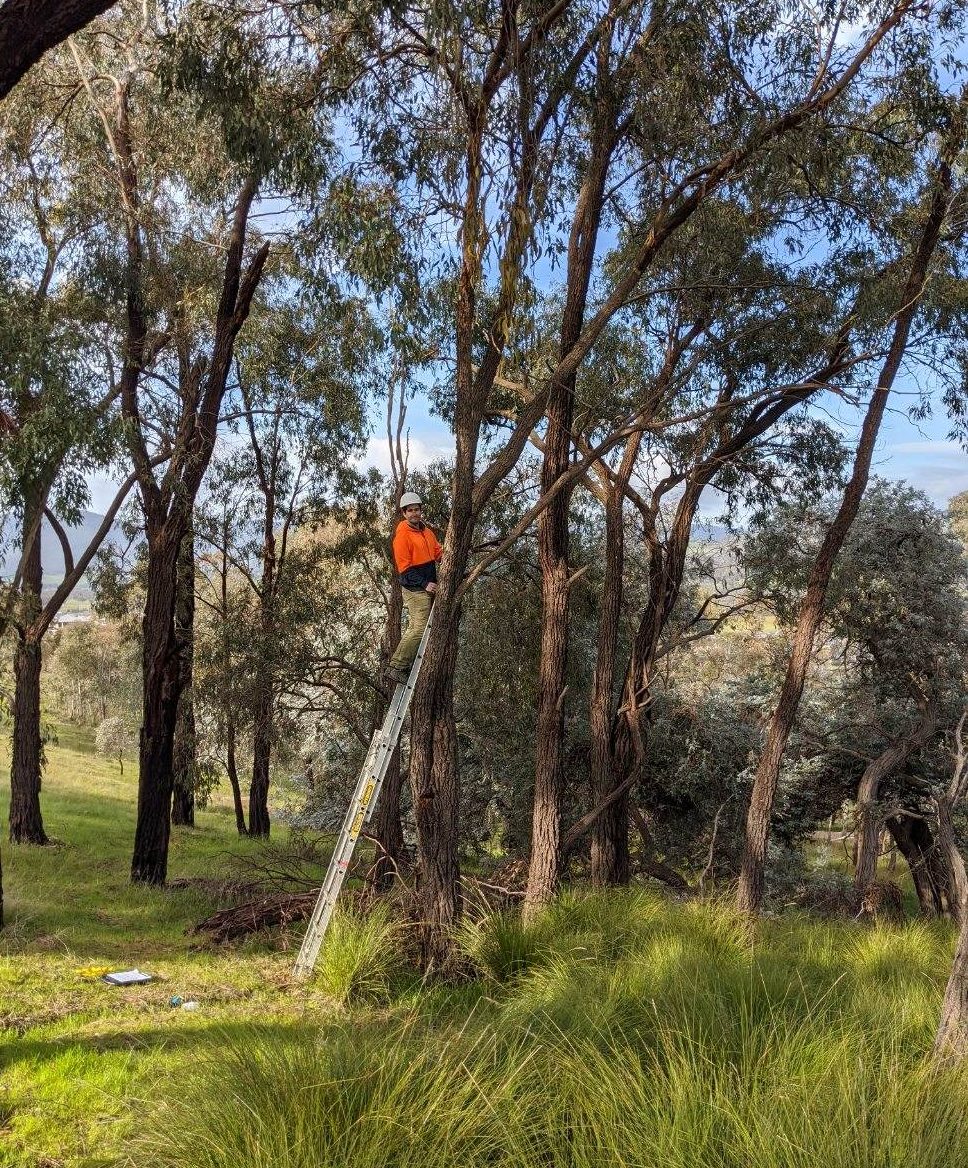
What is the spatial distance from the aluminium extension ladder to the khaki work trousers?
53cm

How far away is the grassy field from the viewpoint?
3.16 metres

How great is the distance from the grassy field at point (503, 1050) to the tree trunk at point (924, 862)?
7.16 m

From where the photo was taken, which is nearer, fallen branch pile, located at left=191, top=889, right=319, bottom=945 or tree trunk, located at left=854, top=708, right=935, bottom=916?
fallen branch pile, located at left=191, top=889, right=319, bottom=945

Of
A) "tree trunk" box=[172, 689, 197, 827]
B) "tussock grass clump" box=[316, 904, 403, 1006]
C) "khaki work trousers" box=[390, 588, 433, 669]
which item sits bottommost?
"tussock grass clump" box=[316, 904, 403, 1006]

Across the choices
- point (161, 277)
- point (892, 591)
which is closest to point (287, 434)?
point (161, 277)

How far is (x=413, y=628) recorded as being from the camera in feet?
27.0


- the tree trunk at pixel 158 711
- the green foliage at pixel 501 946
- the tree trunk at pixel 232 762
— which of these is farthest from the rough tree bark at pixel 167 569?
the green foliage at pixel 501 946

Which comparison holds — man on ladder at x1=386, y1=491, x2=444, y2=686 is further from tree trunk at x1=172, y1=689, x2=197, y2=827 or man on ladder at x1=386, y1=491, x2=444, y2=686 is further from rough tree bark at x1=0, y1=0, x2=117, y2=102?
tree trunk at x1=172, y1=689, x2=197, y2=827

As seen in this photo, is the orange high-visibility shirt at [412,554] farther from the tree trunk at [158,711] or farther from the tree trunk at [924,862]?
the tree trunk at [924,862]

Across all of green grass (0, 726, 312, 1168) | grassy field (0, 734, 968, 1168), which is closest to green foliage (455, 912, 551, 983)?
grassy field (0, 734, 968, 1168)

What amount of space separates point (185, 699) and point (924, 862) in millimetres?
11857

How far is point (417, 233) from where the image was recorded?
815 cm

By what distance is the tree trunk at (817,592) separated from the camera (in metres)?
10.9

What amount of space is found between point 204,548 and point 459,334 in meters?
13.7
